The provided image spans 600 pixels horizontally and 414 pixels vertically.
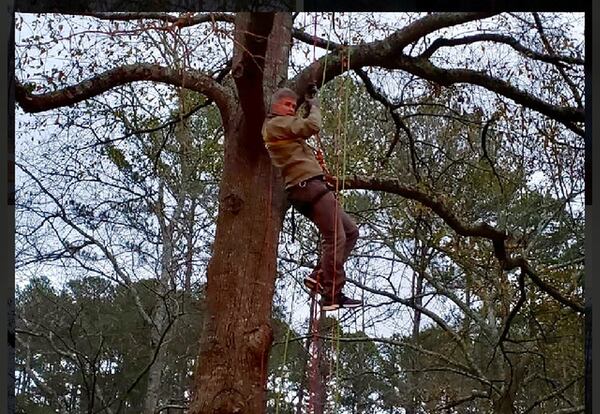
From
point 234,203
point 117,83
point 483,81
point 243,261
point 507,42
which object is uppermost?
point 507,42

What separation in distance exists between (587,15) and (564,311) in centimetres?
157

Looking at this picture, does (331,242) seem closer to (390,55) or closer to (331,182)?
(331,182)

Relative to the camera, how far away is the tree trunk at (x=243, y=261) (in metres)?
1.73

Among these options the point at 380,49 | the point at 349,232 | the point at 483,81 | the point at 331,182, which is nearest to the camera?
the point at 349,232

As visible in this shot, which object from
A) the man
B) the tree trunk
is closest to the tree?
the tree trunk

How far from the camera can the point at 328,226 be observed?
1.74 meters

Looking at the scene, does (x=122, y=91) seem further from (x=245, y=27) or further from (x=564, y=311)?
(x=564, y=311)

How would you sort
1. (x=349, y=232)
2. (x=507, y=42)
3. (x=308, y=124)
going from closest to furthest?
(x=308, y=124), (x=349, y=232), (x=507, y=42)

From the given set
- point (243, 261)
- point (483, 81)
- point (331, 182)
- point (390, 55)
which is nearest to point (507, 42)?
point (483, 81)

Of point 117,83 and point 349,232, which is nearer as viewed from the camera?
point 349,232

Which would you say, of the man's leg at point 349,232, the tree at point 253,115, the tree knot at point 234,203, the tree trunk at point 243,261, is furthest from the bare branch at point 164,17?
the man's leg at point 349,232

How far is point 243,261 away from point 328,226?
204mm

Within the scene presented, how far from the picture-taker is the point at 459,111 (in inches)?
113

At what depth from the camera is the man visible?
1.71 meters
